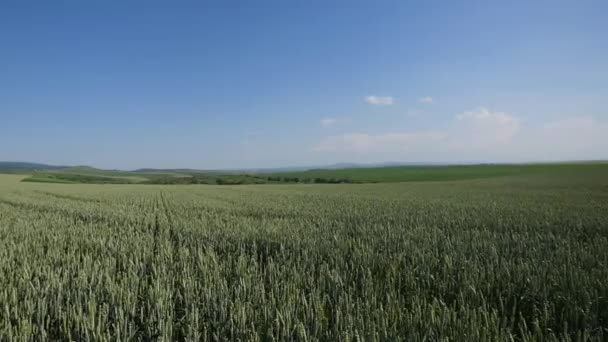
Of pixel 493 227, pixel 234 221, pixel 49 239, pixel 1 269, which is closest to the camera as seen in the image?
pixel 1 269

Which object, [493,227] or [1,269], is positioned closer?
Result: [1,269]

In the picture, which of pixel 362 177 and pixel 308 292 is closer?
pixel 308 292

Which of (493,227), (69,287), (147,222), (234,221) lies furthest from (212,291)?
(493,227)

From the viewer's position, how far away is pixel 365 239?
7824 millimetres

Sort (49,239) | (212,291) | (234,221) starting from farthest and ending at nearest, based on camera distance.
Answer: (234,221) < (49,239) < (212,291)

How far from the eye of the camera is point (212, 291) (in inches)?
168

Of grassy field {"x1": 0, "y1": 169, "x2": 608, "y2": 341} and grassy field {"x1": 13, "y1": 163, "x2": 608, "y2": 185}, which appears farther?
grassy field {"x1": 13, "y1": 163, "x2": 608, "y2": 185}

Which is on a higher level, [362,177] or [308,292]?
[308,292]

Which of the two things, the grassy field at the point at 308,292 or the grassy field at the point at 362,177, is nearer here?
the grassy field at the point at 308,292

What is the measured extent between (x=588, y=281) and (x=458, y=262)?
62.8 inches

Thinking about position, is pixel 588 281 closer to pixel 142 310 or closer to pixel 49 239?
pixel 142 310

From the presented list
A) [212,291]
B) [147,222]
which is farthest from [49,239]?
A: [212,291]

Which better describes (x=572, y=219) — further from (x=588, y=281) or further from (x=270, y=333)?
(x=270, y=333)

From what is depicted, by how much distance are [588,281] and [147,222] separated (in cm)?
1034
